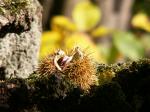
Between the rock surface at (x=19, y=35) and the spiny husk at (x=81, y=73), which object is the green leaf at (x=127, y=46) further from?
the spiny husk at (x=81, y=73)

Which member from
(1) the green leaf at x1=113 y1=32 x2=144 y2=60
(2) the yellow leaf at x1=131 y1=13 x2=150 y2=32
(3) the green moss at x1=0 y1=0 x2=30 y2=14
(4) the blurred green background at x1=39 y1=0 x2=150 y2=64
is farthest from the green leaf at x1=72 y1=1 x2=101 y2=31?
(3) the green moss at x1=0 y1=0 x2=30 y2=14

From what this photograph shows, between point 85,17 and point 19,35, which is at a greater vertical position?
point 85,17

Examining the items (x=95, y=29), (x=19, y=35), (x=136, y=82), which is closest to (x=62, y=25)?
(x=95, y=29)

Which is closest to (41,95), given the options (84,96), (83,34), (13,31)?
(84,96)

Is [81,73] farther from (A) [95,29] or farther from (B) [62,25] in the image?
(A) [95,29]

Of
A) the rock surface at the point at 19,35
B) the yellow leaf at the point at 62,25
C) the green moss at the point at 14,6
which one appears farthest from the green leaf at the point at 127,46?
the green moss at the point at 14,6

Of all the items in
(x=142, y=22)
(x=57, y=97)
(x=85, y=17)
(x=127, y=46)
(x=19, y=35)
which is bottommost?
(x=57, y=97)

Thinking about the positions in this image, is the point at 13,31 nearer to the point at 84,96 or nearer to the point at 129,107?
the point at 84,96

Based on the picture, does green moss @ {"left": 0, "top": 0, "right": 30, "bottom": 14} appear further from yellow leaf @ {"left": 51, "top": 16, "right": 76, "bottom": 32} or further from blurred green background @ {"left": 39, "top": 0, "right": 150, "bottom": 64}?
yellow leaf @ {"left": 51, "top": 16, "right": 76, "bottom": 32}
